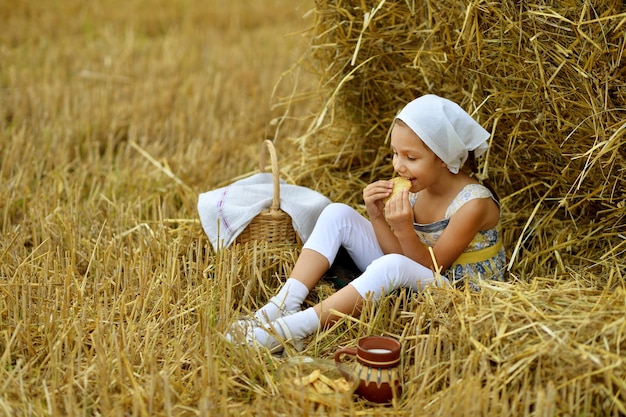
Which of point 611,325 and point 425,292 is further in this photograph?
point 425,292

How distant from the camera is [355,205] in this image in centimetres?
382

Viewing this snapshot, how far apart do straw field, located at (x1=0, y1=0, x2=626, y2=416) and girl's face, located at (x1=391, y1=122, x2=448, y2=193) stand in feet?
1.42

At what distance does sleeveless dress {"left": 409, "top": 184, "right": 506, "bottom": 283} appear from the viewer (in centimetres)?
302

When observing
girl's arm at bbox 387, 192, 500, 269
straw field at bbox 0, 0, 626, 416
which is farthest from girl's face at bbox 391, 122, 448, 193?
straw field at bbox 0, 0, 626, 416

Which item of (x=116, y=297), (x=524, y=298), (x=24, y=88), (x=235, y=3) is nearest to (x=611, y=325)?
(x=524, y=298)

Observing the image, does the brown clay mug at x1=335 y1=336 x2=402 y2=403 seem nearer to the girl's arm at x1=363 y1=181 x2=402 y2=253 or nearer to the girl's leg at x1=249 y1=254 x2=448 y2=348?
the girl's leg at x1=249 y1=254 x2=448 y2=348

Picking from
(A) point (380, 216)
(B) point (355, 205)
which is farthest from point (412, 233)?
(B) point (355, 205)

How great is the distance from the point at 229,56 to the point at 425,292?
4251mm

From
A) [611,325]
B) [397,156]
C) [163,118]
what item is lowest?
[163,118]

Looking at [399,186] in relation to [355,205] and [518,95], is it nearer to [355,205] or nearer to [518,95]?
[518,95]

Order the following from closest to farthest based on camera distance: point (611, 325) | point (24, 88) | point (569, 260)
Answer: point (611, 325) < point (569, 260) < point (24, 88)

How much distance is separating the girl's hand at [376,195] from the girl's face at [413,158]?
0.08m

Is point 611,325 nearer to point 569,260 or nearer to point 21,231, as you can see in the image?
point 569,260

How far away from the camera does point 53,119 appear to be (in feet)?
16.5
